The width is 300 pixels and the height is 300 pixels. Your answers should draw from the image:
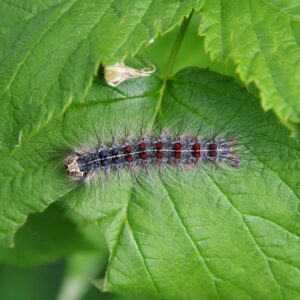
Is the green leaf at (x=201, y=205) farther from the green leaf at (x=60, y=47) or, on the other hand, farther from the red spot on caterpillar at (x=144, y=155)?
the green leaf at (x=60, y=47)

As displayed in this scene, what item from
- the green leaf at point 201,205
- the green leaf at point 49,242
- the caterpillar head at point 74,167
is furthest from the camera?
the green leaf at point 49,242

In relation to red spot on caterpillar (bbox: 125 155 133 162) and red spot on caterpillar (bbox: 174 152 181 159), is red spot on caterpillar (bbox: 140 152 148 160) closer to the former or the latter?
red spot on caterpillar (bbox: 125 155 133 162)

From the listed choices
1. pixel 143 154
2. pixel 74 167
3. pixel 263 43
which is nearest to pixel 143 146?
pixel 143 154

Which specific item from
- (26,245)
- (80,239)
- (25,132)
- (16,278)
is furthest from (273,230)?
(16,278)

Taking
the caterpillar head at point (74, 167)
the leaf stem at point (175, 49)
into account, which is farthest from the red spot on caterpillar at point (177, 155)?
the caterpillar head at point (74, 167)

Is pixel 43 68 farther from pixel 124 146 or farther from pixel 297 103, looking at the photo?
pixel 297 103

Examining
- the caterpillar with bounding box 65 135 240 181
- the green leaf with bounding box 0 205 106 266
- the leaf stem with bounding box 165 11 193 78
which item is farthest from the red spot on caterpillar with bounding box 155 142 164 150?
the green leaf with bounding box 0 205 106 266
